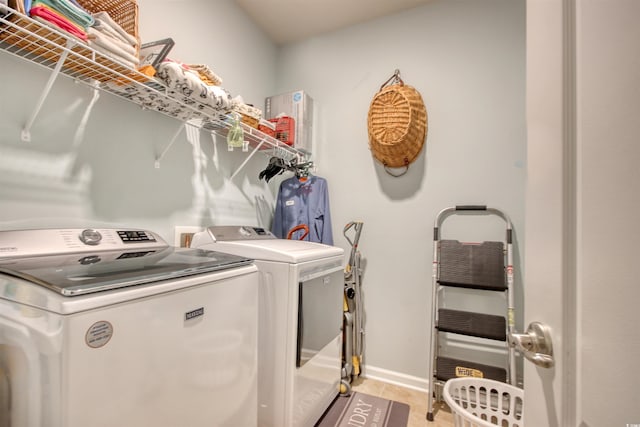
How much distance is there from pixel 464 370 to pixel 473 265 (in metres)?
0.69

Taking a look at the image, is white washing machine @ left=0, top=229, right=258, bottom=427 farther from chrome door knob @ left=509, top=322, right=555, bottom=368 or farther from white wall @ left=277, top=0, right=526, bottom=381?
white wall @ left=277, top=0, right=526, bottom=381

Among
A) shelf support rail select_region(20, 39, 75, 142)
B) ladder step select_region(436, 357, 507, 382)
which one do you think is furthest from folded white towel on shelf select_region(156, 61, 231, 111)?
ladder step select_region(436, 357, 507, 382)

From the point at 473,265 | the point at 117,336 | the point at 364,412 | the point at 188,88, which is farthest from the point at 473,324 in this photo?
the point at 188,88

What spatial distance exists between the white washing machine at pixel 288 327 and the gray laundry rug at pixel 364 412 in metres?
0.11

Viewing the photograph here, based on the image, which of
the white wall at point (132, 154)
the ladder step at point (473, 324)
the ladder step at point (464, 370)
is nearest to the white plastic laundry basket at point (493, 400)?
the ladder step at point (464, 370)

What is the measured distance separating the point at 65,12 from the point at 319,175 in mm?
1902

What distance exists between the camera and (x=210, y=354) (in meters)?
0.95

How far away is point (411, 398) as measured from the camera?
2.02m

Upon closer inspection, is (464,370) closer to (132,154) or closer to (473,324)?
(473,324)

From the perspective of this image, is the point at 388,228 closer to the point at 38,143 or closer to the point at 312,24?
the point at 312,24

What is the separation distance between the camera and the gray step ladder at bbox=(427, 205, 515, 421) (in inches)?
70.4

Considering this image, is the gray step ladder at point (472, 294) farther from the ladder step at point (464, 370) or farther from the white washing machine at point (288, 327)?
the white washing machine at point (288, 327)

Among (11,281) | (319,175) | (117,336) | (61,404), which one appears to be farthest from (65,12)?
(319,175)

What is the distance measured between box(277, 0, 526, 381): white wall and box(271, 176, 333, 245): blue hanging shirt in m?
0.14
